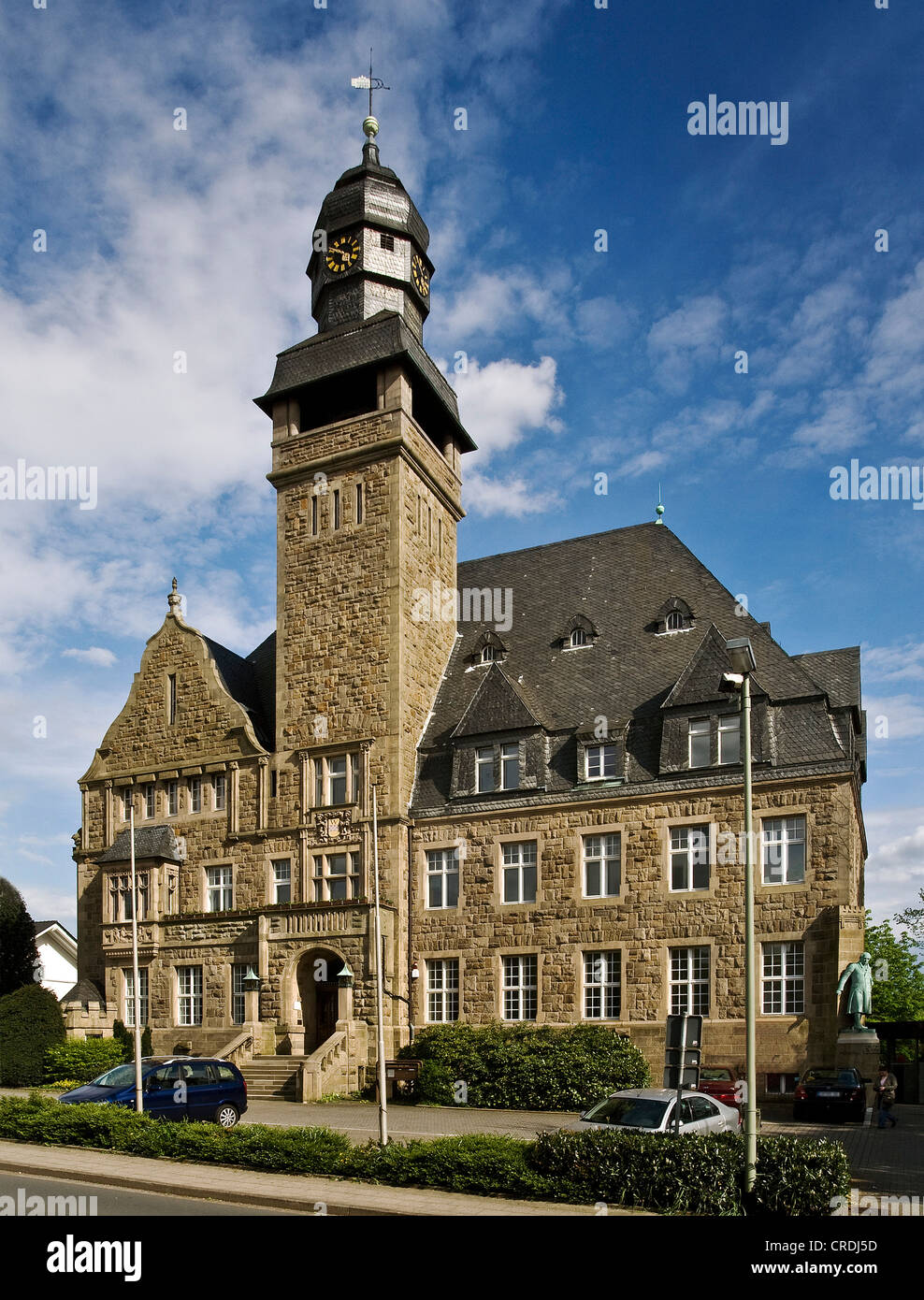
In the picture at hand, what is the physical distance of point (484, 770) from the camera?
33.5 metres

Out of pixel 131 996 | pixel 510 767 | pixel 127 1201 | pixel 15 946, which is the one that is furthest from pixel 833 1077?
pixel 15 946

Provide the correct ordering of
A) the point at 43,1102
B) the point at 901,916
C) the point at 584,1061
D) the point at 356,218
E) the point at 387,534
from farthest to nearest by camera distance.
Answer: the point at 901,916, the point at 356,218, the point at 387,534, the point at 584,1061, the point at 43,1102

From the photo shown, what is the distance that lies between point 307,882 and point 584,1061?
1009cm

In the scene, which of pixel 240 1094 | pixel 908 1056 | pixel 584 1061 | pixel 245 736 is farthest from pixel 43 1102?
pixel 908 1056

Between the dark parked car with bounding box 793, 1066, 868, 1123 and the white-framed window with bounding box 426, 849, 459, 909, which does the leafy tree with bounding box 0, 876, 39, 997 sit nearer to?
the white-framed window with bounding box 426, 849, 459, 909

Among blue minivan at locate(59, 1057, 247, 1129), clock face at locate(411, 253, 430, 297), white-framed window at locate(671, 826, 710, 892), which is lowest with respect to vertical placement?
blue minivan at locate(59, 1057, 247, 1129)

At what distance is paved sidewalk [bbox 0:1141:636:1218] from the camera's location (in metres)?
13.2

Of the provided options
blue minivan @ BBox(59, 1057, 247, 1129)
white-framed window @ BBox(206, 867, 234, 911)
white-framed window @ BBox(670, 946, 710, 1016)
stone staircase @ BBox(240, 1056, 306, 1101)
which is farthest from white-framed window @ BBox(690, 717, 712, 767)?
white-framed window @ BBox(206, 867, 234, 911)

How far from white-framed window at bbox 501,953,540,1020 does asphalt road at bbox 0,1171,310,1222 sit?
698 inches

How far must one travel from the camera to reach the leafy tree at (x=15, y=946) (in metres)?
39.7

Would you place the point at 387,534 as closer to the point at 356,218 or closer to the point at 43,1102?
the point at 356,218

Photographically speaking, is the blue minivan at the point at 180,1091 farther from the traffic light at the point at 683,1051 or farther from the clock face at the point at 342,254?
the clock face at the point at 342,254

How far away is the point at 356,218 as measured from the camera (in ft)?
128

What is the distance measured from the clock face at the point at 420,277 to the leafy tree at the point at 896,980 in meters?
45.2
